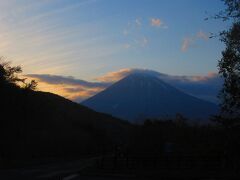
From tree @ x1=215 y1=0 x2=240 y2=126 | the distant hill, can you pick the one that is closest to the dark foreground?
tree @ x1=215 y1=0 x2=240 y2=126

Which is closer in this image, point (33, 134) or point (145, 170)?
point (145, 170)

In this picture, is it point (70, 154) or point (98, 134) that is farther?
point (98, 134)

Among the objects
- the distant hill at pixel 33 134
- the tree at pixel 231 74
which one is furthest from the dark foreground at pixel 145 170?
the distant hill at pixel 33 134

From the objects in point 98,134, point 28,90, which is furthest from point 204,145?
point 98,134

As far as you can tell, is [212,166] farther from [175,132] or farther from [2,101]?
[2,101]

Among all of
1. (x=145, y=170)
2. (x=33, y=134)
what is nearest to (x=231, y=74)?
(x=145, y=170)

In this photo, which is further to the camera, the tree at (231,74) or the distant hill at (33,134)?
the distant hill at (33,134)

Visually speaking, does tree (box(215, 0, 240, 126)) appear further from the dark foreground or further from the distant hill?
the distant hill

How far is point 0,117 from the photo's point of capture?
67188mm

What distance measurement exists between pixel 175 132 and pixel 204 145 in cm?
1056

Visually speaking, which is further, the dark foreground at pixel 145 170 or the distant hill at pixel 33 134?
the distant hill at pixel 33 134

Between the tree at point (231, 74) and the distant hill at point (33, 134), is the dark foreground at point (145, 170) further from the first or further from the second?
the distant hill at point (33, 134)

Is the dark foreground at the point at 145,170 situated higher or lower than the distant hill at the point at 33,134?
lower

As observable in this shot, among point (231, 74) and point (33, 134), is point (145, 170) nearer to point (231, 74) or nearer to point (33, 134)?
point (231, 74)
